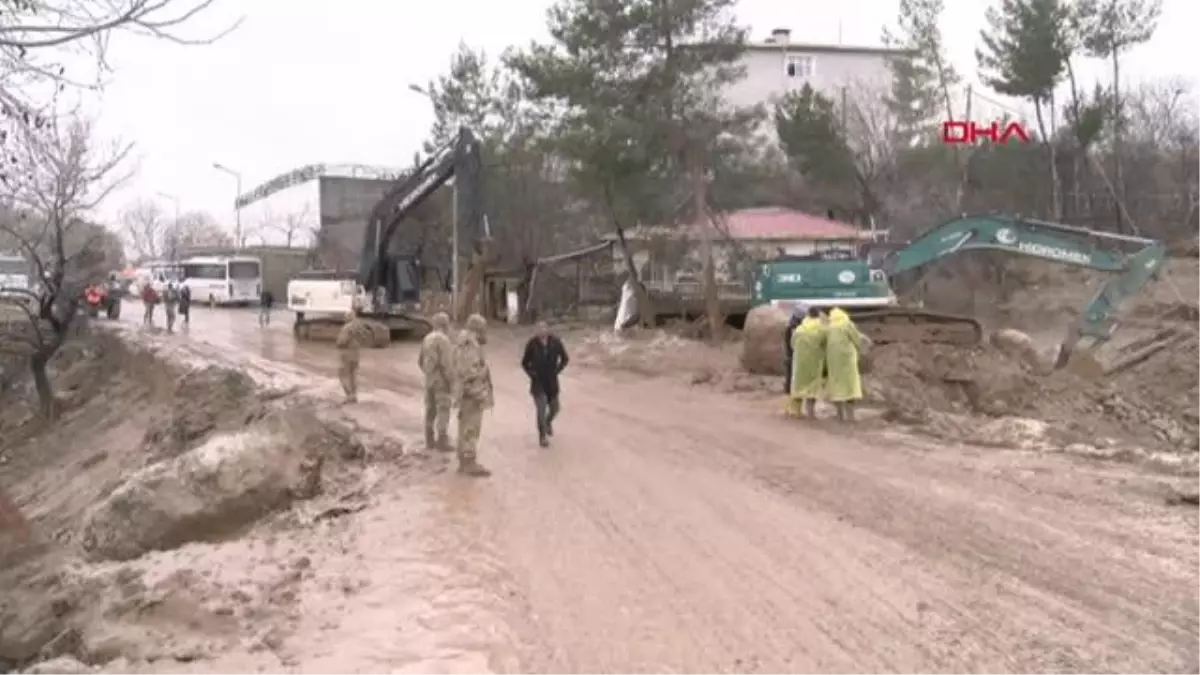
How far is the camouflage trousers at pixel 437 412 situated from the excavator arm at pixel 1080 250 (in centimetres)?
1339

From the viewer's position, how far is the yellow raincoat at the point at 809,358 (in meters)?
17.9

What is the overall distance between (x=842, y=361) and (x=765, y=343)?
23.0ft

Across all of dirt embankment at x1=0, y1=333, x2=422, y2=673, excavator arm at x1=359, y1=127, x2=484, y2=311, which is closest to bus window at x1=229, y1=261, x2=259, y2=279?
excavator arm at x1=359, y1=127, x2=484, y2=311

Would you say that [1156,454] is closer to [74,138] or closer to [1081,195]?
[74,138]

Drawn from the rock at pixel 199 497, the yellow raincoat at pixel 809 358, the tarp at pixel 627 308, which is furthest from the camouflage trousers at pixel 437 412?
the tarp at pixel 627 308

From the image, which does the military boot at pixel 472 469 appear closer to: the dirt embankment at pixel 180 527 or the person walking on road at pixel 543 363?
the dirt embankment at pixel 180 527

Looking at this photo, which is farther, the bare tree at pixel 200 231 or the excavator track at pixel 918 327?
the bare tree at pixel 200 231

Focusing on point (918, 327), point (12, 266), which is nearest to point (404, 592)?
point (918, 327)

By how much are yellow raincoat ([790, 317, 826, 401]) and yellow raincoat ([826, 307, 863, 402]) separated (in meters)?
0.23

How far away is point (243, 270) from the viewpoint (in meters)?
62.8

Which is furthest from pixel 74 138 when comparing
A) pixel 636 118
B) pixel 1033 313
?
pixel 1033 313

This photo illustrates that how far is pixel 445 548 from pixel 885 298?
1995 centimetres

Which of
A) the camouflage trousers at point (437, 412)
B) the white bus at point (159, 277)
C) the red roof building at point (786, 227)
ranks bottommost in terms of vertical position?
the camouflage trousers at point (437, 412)

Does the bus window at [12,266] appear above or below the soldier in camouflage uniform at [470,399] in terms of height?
above
